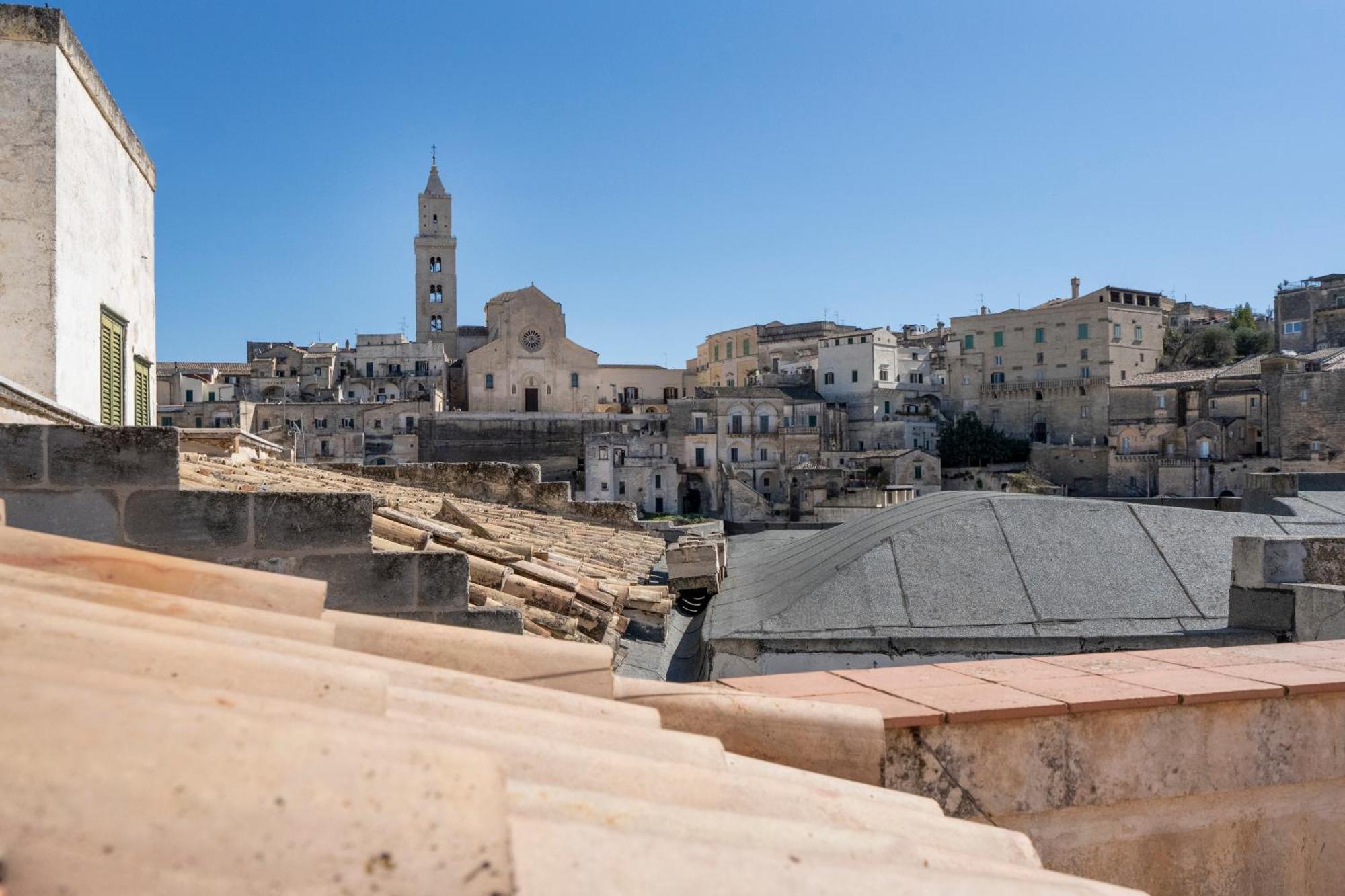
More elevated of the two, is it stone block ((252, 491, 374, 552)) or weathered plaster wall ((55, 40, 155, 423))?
weathered plaster wall ((55, 40, 155, 423))

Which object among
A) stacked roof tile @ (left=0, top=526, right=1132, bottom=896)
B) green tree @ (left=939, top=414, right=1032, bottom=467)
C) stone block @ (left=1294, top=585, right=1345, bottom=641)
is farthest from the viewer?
green tree @ (left=939, top=414, right=1032, bottom=467)

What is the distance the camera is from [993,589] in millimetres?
8016

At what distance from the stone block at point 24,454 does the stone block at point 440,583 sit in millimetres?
1579

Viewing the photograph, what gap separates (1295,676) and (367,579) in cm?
368

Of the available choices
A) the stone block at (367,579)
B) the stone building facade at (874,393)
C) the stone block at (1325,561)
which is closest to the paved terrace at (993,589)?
the stone block at (1325,561)

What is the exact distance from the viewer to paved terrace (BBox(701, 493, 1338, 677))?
7324 mm

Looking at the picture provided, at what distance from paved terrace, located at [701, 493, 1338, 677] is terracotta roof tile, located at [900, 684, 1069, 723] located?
408 centimetres

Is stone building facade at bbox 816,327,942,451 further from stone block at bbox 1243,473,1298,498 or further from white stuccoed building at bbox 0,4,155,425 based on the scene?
white stuccoed building at bbox 0,4,155,425

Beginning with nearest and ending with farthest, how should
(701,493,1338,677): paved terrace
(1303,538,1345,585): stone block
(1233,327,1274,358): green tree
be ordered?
1. (1303,538,1345,585): stone block
2. (701,493,1338,677): paved terrace
3. (1233,327,1274,358): green tree

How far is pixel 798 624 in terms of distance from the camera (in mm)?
7695

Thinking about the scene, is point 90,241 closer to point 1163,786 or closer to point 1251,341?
point 1163,786

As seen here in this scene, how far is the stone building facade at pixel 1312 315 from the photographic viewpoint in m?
63.1

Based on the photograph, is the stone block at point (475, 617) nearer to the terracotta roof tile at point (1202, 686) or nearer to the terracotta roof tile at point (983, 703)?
the terracotta roof tile at point (983, 703)

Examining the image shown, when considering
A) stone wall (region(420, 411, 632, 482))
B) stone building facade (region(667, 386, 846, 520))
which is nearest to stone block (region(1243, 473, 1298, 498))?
stone building facade (region(667, 386, 846, 520))
